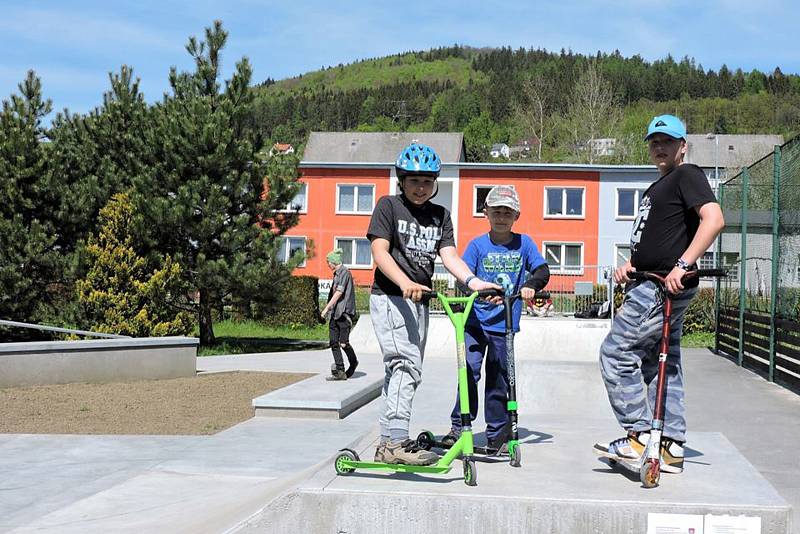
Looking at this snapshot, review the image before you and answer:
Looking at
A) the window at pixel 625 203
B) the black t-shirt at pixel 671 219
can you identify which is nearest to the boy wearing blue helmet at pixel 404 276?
the black t-shirt at pixel 671 219

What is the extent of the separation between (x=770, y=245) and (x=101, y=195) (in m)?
13.3

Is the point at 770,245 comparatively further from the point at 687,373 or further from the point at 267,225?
the point at 267,225

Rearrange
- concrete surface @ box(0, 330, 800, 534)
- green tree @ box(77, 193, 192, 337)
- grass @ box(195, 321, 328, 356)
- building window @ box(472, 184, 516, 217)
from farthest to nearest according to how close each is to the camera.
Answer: building window @ box(472, 184, 516, 217) → grass @ box(195, 321, 328, 356) → green tree @ box(77, 193, 192, 337) → concrete surface @ box(0, 330, 800, 534)

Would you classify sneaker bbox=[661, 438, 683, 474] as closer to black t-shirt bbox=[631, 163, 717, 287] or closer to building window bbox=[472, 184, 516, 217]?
black t-shirt bbox=[631, 163, 717, 287]

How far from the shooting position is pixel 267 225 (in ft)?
66.3

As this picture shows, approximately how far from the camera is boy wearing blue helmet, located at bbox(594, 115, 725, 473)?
4715 mm

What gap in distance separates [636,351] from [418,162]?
63.5 inches

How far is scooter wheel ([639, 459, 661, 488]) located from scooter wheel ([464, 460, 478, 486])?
32.6 inches

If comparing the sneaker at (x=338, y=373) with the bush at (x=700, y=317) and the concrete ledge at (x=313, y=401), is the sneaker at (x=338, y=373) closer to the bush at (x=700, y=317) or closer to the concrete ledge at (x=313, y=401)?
the concrete ledge at (x=313, y=401)

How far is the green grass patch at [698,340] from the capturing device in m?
21.8

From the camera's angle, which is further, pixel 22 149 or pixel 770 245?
pixel 22 149

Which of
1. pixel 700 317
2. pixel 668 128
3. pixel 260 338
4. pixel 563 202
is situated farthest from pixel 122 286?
pixel 563 202

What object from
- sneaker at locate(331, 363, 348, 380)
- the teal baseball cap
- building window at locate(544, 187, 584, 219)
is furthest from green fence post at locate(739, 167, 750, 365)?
building window at locate(544, 187, 584, 219)

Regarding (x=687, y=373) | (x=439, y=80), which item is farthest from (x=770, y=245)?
(x=439, y=80)
